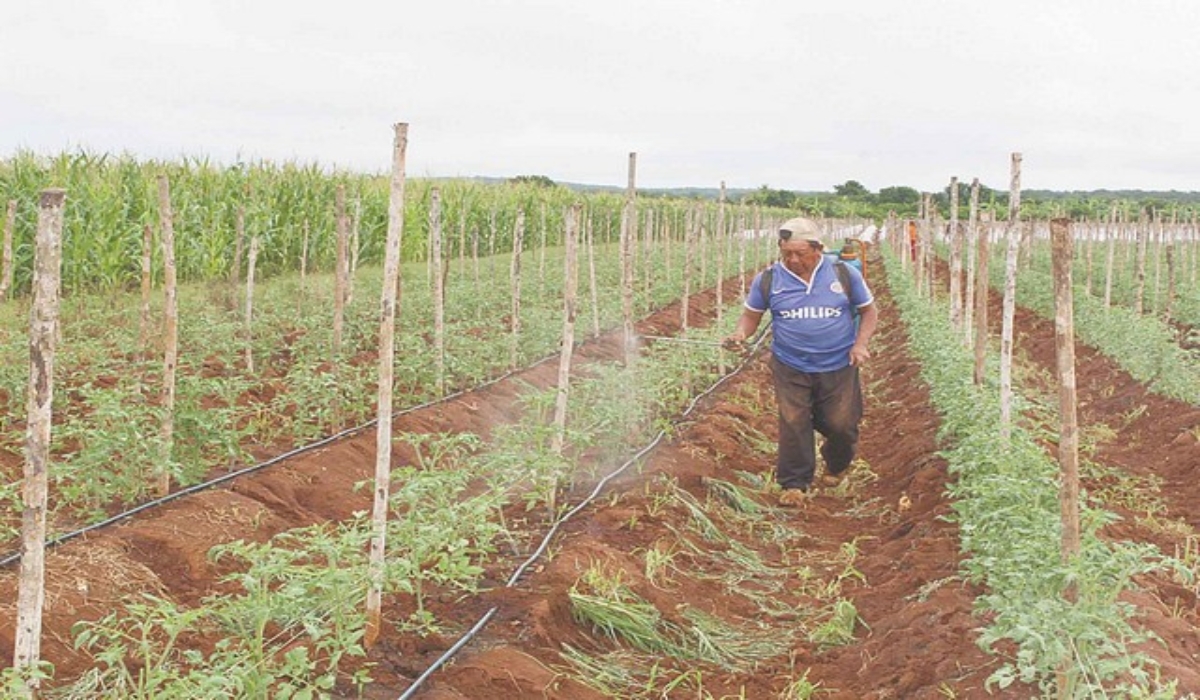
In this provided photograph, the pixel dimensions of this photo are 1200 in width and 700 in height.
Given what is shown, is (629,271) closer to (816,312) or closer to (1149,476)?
(816,312)

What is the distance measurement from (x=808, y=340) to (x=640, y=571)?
8.30ft

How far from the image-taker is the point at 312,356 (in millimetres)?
10648

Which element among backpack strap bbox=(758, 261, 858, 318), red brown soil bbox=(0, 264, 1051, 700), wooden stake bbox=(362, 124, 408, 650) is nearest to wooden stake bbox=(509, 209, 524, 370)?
red brown soil bbox=(0, 264, 1051, 700)

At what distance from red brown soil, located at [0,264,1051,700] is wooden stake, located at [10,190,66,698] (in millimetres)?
965

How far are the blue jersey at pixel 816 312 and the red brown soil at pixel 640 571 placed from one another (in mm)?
1010

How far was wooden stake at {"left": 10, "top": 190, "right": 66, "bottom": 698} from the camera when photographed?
3604 mm

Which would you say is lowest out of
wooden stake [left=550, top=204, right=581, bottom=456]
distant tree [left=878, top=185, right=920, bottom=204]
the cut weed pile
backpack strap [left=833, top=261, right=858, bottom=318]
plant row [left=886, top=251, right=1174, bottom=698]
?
the cut weed pile

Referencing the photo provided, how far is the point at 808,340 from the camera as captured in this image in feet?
26.5

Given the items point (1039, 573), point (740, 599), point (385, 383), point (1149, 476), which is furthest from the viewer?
point (1149, 476)

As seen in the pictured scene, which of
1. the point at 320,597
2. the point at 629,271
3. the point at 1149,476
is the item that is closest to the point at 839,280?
the point at 629,271

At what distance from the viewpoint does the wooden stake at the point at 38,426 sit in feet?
11.8

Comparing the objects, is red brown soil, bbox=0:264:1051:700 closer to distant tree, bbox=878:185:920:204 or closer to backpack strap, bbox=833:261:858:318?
backpack strap, bbox=833:261:858:318

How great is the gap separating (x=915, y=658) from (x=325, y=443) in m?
4.78

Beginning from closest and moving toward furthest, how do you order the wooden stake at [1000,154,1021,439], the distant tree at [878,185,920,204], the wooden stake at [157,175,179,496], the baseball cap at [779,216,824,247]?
the wooden stake at [157,175,179,496] < the wooden stake at [1000,154,1021,439] < the baseball cap at [779,216,824,247] < the distant tree at [878,185,920,204]
